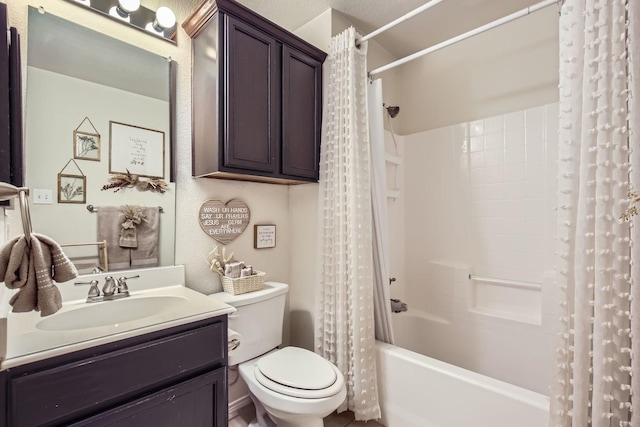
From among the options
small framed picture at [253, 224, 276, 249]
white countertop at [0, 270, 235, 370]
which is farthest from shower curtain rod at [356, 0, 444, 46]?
white countertop at [0, 270, 235, 370]

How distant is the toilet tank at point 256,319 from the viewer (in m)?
1.56

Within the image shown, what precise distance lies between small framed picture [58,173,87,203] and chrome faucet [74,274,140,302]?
0.37 metres

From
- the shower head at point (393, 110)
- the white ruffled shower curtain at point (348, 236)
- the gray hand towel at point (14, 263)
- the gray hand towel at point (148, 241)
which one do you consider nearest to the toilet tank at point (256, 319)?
the white ruffled shower curtain at point (348, 236)

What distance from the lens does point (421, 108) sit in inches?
105

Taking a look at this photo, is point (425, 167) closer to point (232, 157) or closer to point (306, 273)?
point (306, 273)

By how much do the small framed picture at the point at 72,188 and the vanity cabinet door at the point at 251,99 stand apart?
2.08ft

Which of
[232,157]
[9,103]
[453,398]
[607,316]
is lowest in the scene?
[453,398]

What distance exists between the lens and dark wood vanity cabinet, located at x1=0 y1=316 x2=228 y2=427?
0.84 m

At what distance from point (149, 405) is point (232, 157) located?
1.08 meters

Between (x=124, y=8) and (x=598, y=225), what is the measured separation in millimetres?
2194

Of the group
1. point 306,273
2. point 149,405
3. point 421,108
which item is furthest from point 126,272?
point 421,108

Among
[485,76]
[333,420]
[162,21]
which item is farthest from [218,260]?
[485,76]

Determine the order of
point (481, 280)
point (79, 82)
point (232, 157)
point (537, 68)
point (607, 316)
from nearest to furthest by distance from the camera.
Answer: point (607, 316) < point (79, 82) < point (232, 157) < point (537, 68) < point (481, 280)

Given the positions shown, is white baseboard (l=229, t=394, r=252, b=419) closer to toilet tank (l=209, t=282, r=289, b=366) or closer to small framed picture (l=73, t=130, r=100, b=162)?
toilet tank (l=209, t=282, r=289, b=366)
